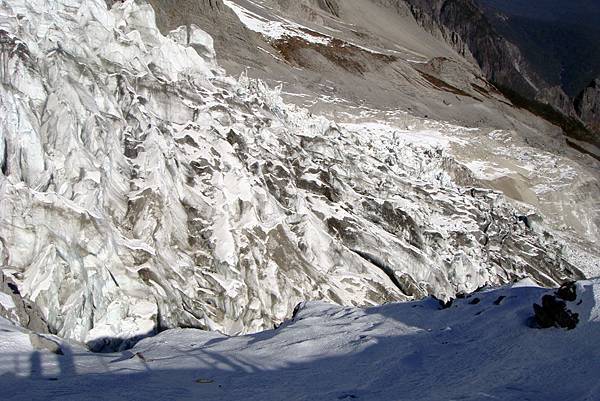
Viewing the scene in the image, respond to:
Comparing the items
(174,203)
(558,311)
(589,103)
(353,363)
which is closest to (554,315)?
(558,311)

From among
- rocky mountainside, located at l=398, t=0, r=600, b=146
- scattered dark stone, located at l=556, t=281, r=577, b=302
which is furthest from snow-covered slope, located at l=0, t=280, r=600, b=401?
rocky mountainside, located at l=398, t=0, r=600, b=146

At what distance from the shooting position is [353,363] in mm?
9961

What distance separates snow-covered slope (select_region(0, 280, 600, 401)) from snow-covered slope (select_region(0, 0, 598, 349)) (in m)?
5.94

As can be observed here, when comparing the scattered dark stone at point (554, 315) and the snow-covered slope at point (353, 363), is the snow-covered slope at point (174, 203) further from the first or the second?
the scattered dark stone at point (554, 315)

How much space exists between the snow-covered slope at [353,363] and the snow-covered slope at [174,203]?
5.94 m

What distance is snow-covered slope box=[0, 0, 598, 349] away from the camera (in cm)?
1855

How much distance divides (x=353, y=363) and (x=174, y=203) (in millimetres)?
15891

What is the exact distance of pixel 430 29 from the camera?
147 meters

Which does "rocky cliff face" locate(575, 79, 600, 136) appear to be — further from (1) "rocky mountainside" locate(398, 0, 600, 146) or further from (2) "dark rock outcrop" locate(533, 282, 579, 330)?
(2) "dark rock outcrop" locate(533, 282, 579, 330)

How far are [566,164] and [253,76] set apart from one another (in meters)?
32.4

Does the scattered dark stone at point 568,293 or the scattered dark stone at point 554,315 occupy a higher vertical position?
the scattered dark stone at point 568,293

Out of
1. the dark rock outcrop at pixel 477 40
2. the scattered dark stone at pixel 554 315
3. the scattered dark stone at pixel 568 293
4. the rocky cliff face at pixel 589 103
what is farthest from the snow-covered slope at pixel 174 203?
the dark rock outcrop at pixel 477 40

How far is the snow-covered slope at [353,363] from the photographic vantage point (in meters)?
8.15

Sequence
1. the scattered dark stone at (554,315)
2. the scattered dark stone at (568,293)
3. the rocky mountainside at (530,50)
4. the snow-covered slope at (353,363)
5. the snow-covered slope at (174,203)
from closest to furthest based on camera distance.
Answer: the snow-covered slope at (353,363), the scattered dark stone at (554,315), the scattered dark stone at (568,293), the snow-covered slope at (174,203), the rocky mountainside at (530,50)
